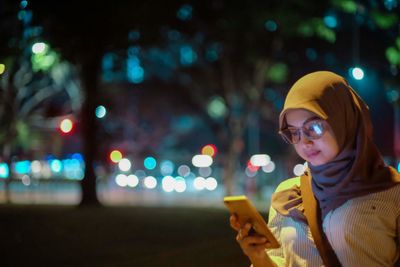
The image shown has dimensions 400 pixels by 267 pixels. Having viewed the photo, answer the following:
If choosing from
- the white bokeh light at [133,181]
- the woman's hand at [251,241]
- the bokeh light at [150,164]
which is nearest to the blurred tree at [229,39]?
the white bokeh light at [133,181]

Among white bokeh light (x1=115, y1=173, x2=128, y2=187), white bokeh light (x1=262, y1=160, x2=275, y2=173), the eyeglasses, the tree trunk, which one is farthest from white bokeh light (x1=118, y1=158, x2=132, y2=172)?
the eyeglasses

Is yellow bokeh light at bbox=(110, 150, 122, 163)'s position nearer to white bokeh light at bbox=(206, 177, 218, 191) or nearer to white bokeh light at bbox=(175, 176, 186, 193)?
white bokeh light at bbox=(175, 176, 186, 193)

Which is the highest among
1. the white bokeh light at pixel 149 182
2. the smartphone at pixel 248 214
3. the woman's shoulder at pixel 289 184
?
the white bokeh light at pixel 149 182

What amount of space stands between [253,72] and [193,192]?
5929 mm

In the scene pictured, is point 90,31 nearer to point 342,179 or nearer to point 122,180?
point 342,179

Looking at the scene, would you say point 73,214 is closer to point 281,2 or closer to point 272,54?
point 281,2

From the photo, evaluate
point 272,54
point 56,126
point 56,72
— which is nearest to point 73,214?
point 272,54

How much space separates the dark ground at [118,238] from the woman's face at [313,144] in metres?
5.87

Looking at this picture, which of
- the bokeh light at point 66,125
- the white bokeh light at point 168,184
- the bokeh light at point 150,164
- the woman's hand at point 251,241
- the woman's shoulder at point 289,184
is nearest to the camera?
the woman's hand at point 251,241

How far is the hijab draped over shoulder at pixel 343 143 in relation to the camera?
8.89 feet

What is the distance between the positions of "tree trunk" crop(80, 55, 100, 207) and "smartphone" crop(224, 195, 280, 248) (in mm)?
16736

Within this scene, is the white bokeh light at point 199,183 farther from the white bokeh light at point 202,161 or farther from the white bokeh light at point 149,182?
the white bokeh light at point 202,161

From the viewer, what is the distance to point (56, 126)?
3734 cm

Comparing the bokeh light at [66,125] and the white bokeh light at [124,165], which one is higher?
the bokeh light at [66,125]
